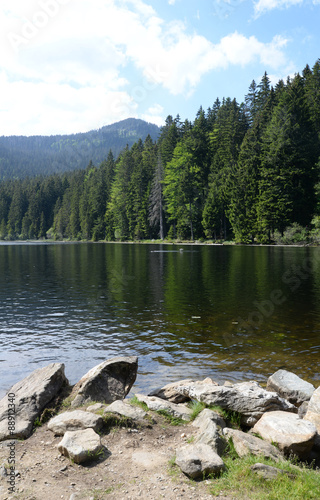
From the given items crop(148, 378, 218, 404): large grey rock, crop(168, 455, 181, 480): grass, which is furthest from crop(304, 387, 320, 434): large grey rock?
crop(168, 455, 181, 480): grass

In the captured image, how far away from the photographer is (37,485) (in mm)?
5254

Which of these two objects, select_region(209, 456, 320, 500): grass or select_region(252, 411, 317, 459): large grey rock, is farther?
select_region(252, 411, 317, 459): large grey rock

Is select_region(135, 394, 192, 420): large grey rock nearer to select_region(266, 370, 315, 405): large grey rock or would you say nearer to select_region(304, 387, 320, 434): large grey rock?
select_region(304, 387, 320, 434): large grey rock

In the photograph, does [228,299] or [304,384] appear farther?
[228,299]

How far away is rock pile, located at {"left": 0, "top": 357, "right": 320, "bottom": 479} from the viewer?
586 cm

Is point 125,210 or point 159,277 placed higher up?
point 125,210

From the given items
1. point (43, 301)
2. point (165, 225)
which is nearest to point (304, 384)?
point (43, 301)

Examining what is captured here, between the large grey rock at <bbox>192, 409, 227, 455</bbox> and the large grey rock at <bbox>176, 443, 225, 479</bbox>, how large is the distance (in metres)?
0.31

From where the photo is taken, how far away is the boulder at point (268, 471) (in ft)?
17.0

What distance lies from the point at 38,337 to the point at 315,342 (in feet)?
36.7

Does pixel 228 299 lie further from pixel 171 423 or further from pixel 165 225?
pixel 165 225

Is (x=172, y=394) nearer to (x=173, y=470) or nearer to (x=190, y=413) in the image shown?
(x=190, y=413)

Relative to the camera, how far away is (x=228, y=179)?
274ft

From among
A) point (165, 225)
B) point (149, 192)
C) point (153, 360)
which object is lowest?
point (153, 360)
